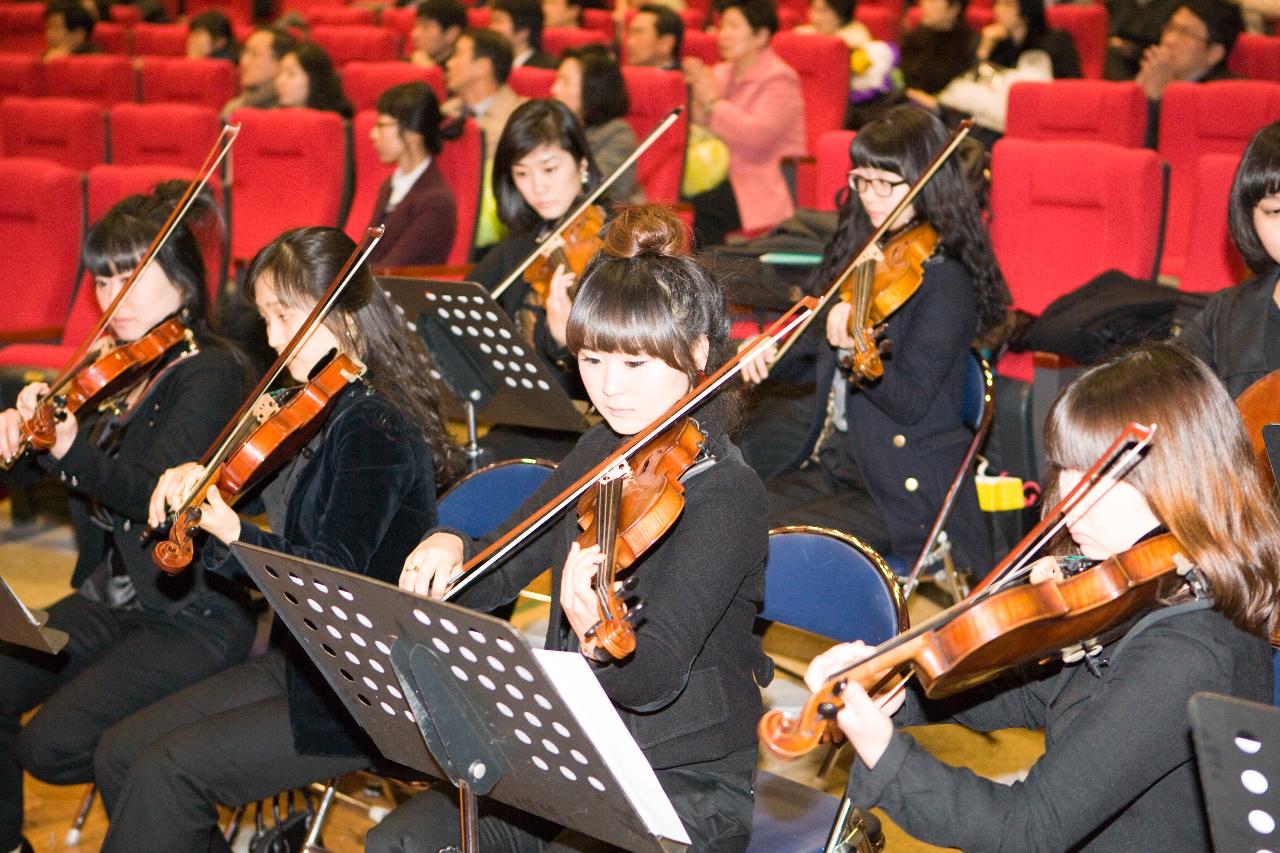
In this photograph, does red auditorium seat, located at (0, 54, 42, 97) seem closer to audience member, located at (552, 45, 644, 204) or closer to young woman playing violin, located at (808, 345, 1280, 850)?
audience member, located at (552, 45, 644, 204)

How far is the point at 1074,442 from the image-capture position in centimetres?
137

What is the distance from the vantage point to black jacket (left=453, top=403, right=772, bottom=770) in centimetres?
154

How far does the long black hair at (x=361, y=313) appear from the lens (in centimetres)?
212

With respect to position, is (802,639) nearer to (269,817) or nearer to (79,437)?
(269,817)

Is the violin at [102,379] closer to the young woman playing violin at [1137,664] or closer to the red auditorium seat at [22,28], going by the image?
the young woman playing violin at [1137,664]

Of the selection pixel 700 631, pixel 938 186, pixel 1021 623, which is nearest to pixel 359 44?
pixel 938 186

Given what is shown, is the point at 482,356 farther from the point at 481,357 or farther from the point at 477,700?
the point at 477,700

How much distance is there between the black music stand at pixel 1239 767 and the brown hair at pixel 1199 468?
0.25 m

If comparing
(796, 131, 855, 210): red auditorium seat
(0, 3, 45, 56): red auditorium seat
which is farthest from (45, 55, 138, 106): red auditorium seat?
(796, 131, 855, 210): red auditorium seat

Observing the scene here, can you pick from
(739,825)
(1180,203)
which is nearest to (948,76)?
(1180,203)

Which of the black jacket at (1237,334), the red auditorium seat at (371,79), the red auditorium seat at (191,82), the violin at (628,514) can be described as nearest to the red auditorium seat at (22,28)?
the red auditorium seat at (191,82)

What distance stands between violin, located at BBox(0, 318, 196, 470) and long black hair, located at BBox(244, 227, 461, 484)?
1.05 feet

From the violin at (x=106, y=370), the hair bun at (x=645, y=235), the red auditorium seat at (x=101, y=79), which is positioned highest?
the hair bun at (x=645, y=235)

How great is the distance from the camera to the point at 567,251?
10.1 ft
